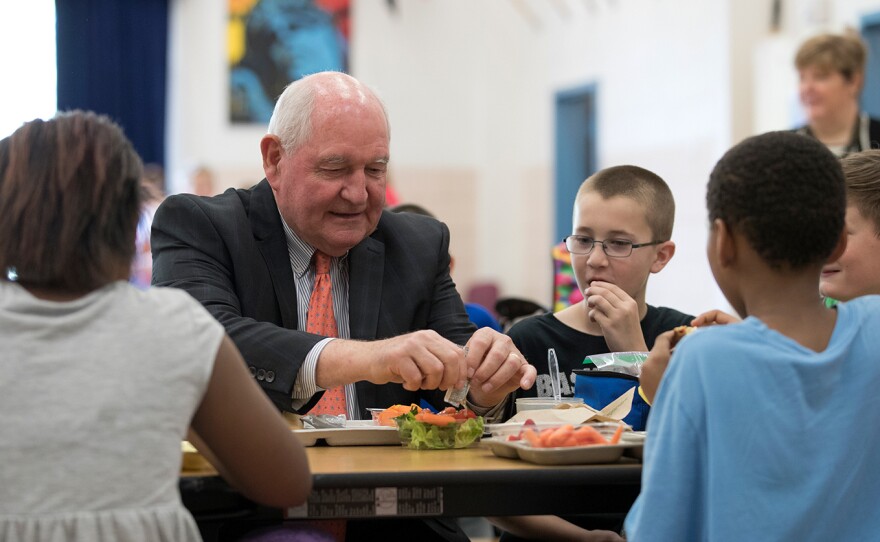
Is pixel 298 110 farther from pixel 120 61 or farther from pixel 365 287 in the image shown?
pixel 120 61

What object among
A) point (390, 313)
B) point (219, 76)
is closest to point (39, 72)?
point (219, 76)

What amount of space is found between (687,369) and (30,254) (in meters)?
0.94

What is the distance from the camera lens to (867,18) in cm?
752

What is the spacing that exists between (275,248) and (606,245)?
869mm

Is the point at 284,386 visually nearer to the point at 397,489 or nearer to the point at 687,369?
the point at 397,489

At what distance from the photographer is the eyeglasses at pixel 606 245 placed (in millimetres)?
2965

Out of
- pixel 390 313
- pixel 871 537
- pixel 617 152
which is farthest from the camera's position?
pixel 617 152

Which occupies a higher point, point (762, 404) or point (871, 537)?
point (762, 404)

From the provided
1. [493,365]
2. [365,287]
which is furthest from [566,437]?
[365,287]

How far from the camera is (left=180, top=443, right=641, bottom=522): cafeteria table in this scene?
1705 millimetres

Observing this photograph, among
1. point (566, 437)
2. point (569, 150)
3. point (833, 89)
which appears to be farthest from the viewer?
point (569, 150)

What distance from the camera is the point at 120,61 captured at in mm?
11445

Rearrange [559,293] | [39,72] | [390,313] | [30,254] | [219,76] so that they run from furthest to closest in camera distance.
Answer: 1. [219,76]
2. [39,72]
3. [559,293]
4. [390,313]
5. [30,254]

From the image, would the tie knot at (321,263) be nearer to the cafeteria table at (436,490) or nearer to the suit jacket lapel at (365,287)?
the suit jacket lapel at (365,287)
